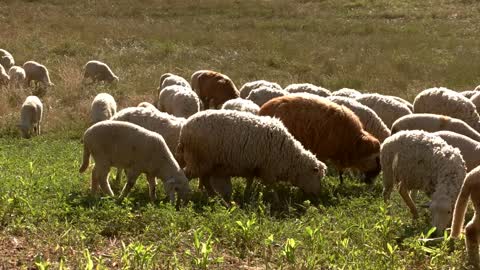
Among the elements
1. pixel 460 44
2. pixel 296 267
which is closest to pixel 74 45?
pixel 460 44

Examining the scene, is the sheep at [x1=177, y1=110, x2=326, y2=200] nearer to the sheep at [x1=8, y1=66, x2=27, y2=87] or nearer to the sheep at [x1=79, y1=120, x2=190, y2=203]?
the sheep at [x1=79, y1=120, x2=190, y2=203]

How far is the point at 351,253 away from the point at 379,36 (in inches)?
966

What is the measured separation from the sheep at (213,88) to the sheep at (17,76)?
18.8 ft

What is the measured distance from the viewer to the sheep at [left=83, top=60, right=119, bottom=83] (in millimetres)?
19922

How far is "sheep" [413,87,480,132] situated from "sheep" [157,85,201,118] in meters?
4.80

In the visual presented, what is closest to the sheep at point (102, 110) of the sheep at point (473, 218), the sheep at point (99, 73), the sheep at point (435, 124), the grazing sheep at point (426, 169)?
the sheep at point (99, 73)

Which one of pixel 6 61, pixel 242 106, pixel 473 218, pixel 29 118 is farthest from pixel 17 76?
pixel 473 218

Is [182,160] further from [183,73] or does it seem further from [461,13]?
[461,13]

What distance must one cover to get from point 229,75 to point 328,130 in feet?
39.7

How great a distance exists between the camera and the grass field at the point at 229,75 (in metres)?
5.43

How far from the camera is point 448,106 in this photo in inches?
486

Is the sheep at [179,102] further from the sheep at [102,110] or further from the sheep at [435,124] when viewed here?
the sheep at [435,124]

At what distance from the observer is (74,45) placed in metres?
24.7

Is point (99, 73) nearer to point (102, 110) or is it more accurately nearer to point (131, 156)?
point (102, 110)
